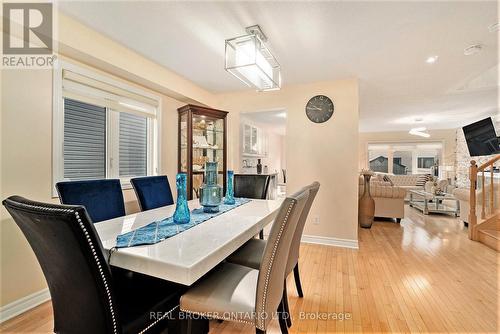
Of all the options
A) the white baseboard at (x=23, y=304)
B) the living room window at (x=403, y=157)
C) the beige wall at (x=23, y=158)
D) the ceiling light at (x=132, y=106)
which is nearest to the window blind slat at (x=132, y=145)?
the ceiling light at (x=132, y=106)

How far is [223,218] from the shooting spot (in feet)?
5.45

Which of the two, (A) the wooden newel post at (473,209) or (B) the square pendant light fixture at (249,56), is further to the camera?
(A) the wooden newel post at (473,209)

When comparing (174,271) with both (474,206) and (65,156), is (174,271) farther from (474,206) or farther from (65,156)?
(474,206)

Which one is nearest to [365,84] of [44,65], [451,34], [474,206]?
[451,34]

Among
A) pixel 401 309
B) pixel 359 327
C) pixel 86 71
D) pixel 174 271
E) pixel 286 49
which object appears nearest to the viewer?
pixel 174 271

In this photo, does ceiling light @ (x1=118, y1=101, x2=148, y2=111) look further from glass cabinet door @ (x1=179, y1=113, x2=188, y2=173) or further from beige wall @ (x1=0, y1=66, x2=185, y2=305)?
beige wall @ (x1=0, y1=66, x2=185, y2=305)

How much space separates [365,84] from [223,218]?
2991mm

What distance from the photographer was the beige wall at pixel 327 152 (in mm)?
3156

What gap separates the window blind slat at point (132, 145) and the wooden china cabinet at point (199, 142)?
54 centimetres

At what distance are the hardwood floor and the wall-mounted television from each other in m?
2.97

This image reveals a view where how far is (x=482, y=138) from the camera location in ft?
16.6

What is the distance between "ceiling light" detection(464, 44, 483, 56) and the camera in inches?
89.0

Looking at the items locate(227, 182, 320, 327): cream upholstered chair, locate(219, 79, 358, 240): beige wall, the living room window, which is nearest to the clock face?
locate(219, 79, 358, 240): beige wall

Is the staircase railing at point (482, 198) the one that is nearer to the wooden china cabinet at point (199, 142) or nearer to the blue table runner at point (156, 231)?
the wooden china cabinet at point (199, 142)
